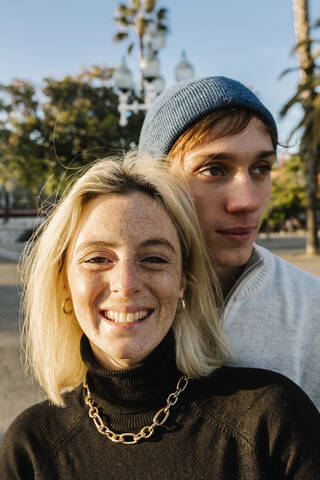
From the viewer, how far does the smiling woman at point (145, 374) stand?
4.43ft

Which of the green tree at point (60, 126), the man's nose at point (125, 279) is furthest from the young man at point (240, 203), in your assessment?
the green tree at point (60, 126)

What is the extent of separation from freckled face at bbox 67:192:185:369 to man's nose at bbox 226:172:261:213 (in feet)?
0.80

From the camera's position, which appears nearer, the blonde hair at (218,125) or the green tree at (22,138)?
the blonde hair at (218,125)

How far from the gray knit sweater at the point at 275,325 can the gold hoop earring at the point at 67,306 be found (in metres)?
0.59

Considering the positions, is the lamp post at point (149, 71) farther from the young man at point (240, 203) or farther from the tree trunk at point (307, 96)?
the young man at point (240, 203)

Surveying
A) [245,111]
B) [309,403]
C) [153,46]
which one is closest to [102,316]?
[309,403]

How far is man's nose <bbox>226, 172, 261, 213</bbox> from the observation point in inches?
60.3

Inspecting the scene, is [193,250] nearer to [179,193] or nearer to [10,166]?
[179,193]

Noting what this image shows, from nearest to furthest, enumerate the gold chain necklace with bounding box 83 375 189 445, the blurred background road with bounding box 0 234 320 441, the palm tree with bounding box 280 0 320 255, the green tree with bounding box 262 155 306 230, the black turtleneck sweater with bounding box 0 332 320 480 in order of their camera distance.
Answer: the black turtleneck sweater with bounding box 0 332 320 480, the gold chain necklace with bounding box 83 375 189 445, the blurred background road with bounding box 0 234 320 441, the palm tree with bounding box 280 0 320 255, the green tree with bounding box 262 155 306 230

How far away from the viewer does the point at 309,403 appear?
1.38 metres

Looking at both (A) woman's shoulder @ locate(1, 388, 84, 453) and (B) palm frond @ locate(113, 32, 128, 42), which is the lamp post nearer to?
(A) woman's shoulder @ locate(1, 388, 84, 453)

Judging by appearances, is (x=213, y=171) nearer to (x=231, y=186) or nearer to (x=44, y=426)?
(x=231, y=186)

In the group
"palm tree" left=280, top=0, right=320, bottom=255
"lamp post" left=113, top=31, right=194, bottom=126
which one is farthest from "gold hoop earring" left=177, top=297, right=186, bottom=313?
"palm tree" left=280, top=0, right=320, bottom=255

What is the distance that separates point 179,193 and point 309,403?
799mm
